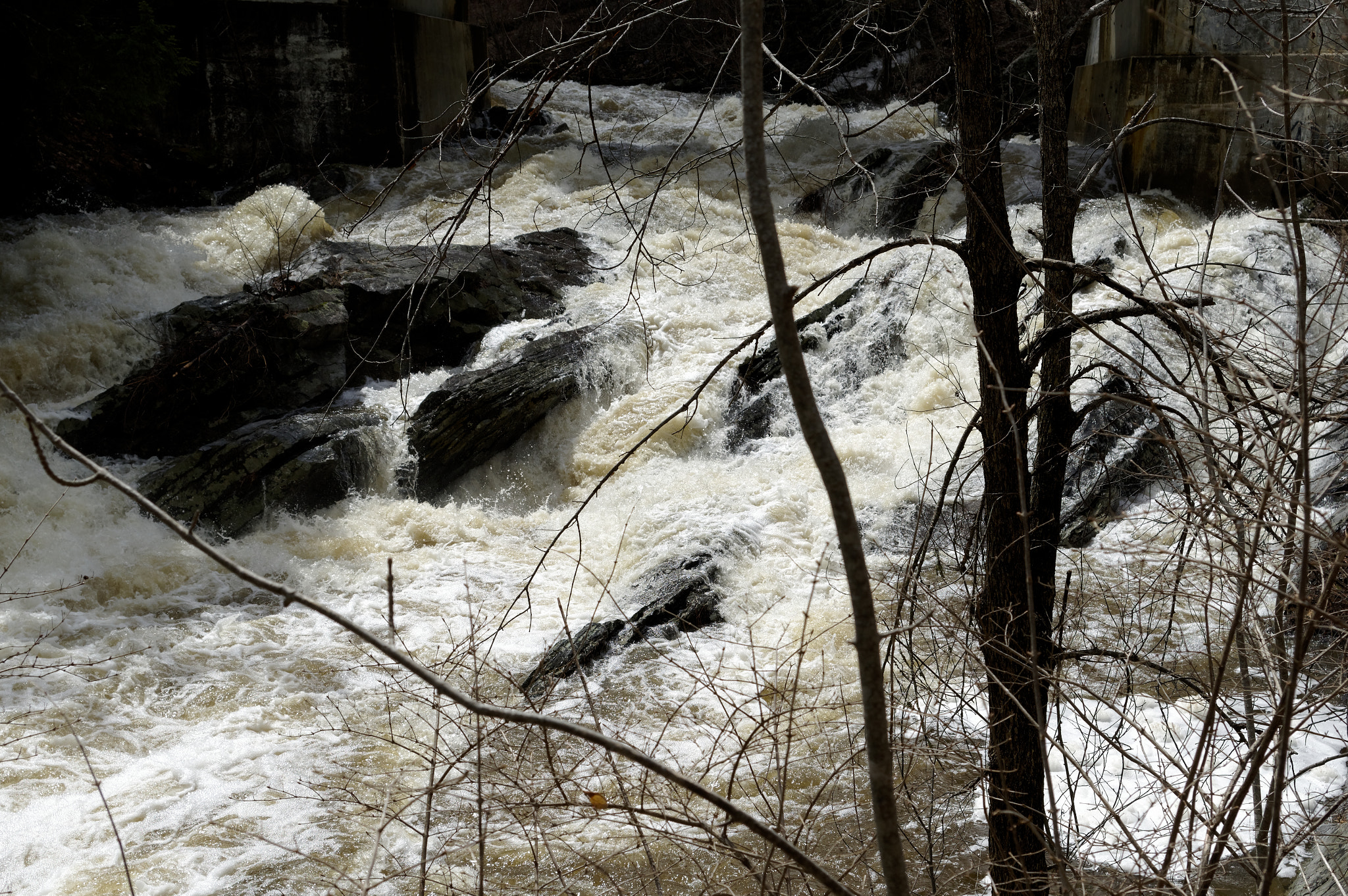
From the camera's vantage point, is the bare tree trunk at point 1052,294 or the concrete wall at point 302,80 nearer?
the bare tree trunk at point 1052,294

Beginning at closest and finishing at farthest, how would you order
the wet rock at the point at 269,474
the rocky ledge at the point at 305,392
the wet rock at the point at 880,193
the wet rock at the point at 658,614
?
the wet rock at the point at 658,614 < the wet rock at the point at 269,474 < the rocky ledge at the point at 305,392 < the wet rock at the point at 880,193

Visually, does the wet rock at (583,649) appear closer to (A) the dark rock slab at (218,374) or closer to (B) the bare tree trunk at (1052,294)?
(B) the bare tree trunk at (1052,294)

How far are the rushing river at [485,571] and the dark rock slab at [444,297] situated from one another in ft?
1.15

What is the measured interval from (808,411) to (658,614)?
5.61m

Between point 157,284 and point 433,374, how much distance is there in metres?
3.42

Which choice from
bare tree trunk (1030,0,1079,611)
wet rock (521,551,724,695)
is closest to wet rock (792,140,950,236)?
wet rock (521,551,724,695)

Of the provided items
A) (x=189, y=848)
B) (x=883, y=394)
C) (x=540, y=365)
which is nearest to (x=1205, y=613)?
(x=189, y=848)

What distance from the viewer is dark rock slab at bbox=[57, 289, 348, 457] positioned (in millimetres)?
9516

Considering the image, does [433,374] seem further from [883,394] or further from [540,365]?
[883,394]

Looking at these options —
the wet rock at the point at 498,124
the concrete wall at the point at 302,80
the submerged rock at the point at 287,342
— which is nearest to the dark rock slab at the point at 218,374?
the submerged rock at the point at 287,342

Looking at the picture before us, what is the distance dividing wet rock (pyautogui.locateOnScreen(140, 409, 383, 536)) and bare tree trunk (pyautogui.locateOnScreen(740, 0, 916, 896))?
822 centimetres

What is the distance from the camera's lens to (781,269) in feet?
3.40

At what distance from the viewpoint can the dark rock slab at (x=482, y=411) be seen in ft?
30.3

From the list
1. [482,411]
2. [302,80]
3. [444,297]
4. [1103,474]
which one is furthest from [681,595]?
[302,80]
